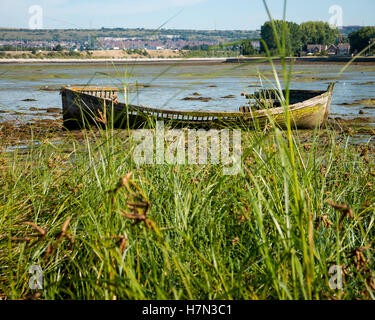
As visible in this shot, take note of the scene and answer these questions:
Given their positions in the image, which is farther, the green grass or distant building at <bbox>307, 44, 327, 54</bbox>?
distant building at <bbox>307, 44, 327, 54</bbox>

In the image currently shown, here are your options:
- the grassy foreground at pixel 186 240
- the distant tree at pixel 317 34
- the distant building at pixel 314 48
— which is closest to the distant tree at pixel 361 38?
the distant building at pixel 314 48

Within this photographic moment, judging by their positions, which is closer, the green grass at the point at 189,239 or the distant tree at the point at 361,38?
the green grass at the point at 189,239

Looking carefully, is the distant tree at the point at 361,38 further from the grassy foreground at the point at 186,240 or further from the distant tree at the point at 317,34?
the grassy foreground at the point at 186,240

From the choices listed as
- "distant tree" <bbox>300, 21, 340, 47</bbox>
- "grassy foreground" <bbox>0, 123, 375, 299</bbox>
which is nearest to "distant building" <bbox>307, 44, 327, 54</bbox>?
"distant tree" <bbox>300, 21, 340, 47</bbox>

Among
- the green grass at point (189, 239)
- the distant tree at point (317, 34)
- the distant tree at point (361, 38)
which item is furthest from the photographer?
the distant tree at point (317, 34)

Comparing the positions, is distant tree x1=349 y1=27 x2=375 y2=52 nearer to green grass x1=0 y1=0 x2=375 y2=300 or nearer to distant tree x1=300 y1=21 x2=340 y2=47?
distant tree x1=300 y1=21 x2=340 y2=47

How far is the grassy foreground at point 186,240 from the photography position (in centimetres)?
174

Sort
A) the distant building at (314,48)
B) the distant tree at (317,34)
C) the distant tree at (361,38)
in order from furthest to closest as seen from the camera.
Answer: the distant tree at (317,34) → the distant building at (314,48) → the distant tree at (361,38)

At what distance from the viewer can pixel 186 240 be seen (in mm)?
1902

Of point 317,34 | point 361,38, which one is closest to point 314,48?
point 317,34

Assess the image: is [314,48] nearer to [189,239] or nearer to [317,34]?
[317,34]

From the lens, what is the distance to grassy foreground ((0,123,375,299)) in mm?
1738
